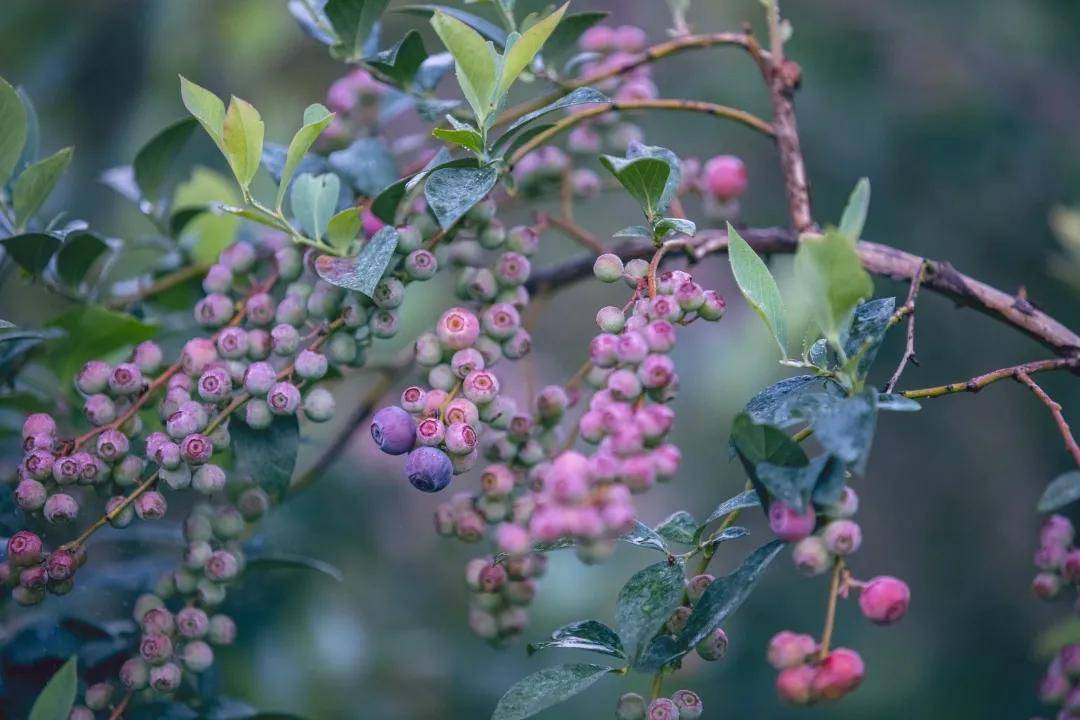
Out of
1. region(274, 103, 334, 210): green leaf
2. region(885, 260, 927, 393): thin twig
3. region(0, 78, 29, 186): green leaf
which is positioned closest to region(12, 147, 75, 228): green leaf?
region(0, 78, 29, 186): green leaf

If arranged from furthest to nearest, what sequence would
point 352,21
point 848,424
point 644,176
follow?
point 352,21
point 644,176
point 848,424

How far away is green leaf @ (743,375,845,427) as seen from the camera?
26.8 inches

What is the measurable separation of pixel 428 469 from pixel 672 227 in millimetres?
246

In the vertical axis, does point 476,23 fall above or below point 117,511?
above

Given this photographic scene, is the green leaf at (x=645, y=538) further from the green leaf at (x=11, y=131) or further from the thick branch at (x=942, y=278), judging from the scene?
the green leaf at (x=11, y=131)

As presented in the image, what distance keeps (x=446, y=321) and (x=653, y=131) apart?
1525 millimetres

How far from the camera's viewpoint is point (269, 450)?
2.89 feet

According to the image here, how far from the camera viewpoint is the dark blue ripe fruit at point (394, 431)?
0.77 meters

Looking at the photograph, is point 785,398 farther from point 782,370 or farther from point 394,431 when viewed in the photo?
point 782,370

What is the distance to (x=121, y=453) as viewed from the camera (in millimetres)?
841

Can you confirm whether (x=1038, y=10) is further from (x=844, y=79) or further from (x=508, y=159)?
(x=508, y=159)

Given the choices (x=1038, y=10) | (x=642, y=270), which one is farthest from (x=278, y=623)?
(x=1038, y=10)

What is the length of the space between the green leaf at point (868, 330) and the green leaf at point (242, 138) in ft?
1.55

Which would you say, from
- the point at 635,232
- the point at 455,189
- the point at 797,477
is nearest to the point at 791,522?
the point at 797,477
